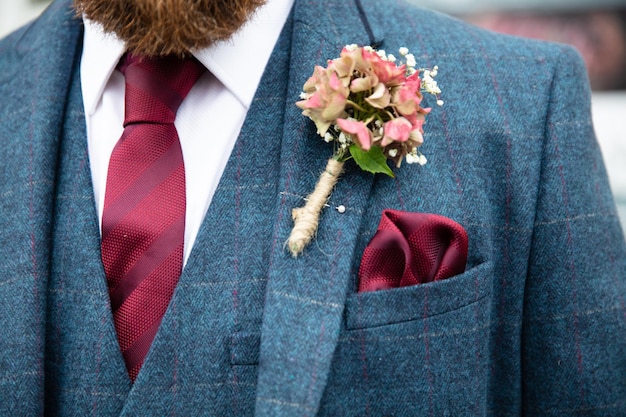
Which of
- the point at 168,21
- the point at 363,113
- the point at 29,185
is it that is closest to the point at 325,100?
the point at 363,113

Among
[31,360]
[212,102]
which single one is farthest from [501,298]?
[31,360]

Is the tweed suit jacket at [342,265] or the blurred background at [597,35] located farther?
the blurred background at [597,35]

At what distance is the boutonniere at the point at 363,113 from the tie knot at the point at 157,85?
25cm

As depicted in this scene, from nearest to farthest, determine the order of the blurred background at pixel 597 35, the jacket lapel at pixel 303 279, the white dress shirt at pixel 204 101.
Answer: the jacket lapel at pixel 303 279, the white dress shirt at pixel 204 101, the blurred background at pixel 597 35

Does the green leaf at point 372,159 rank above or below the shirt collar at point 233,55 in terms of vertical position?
below

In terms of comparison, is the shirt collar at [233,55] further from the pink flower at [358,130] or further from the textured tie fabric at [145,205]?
the pink flower at [358,130]

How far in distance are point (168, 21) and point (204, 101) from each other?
18 cm

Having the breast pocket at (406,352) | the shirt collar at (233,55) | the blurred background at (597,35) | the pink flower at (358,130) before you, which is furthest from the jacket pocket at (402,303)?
the blurred background at (597,35)

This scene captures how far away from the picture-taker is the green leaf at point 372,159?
1023mm

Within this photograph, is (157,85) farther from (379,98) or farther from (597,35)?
(597,35)

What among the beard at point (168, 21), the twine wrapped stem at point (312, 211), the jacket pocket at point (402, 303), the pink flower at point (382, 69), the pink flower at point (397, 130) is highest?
the beard at point (168, 21)

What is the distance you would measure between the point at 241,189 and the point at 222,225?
67 mm

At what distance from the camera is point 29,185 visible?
3.73 ft

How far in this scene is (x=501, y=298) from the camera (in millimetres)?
1177
